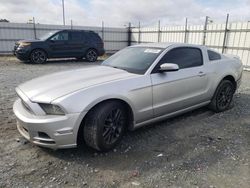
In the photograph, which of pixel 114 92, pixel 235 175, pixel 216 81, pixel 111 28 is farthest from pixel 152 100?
pixel 111 28

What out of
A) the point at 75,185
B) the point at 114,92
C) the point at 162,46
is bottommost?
the point at 75,185

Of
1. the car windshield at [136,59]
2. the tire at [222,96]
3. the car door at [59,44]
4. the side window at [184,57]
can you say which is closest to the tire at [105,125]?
the car windshield at [136,59]

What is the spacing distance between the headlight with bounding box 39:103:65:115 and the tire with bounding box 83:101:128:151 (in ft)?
1.21

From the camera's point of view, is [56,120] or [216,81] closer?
[56,120]

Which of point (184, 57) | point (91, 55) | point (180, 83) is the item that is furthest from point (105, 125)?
point (91, 55)

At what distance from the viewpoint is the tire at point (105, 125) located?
9.52ft

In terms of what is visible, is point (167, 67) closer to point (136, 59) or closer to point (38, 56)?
point (136, 59)

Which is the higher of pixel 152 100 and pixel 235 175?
pixel 152 100

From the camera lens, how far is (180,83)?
3.85m

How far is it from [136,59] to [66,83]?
1.35m

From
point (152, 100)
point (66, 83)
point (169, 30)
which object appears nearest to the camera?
point (66, 83)

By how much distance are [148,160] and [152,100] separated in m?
0.92

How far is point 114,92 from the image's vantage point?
3.04 m

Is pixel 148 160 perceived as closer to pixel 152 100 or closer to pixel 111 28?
pixel 152 100
